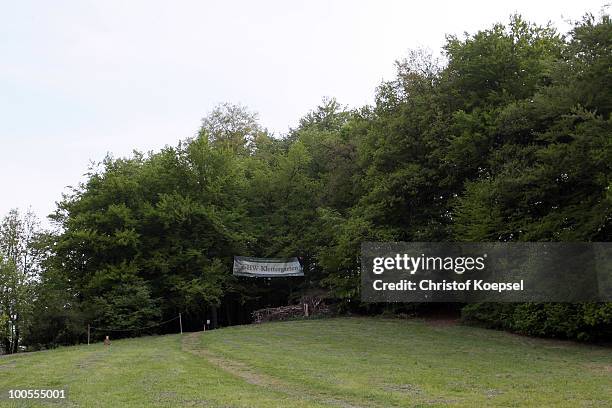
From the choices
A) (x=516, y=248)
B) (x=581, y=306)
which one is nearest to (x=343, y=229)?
(x=516, y=248)

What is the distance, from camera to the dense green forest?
2220 cm

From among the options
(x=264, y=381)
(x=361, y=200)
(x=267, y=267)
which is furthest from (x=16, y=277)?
(x=264, y=381)

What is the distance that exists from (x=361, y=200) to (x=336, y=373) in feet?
63.7

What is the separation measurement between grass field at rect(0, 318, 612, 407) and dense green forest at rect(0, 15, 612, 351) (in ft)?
12.5

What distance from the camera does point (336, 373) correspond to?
1527 cm

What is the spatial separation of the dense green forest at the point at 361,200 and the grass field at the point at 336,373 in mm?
3805

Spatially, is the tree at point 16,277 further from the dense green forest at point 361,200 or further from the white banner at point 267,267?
the white banner at point 267,267

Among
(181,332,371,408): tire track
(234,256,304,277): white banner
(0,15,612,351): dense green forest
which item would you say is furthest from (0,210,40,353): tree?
(181,332,371,408): tire track

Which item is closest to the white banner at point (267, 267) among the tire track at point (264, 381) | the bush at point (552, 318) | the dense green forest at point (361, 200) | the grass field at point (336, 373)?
the dense green forest at point (361, 200)

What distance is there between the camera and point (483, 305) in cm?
2797

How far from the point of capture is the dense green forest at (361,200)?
72.8 ft

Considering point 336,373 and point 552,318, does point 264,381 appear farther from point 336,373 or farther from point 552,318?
point 552,318

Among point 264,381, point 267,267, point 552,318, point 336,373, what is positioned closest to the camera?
point 264,381

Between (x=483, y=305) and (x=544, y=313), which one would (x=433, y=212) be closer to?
(x=483, y=305)
